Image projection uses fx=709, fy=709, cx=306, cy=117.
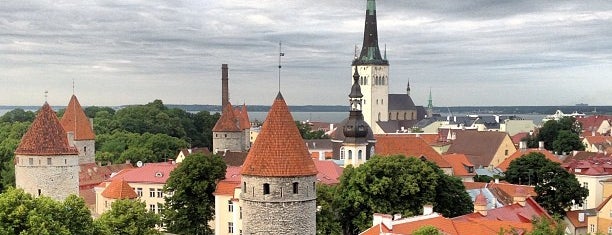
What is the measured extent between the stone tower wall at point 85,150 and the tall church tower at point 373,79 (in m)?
50.2

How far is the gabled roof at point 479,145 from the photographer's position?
72.5m

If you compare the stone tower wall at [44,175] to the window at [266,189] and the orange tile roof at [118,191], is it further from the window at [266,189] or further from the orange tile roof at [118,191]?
the window at [266,189]

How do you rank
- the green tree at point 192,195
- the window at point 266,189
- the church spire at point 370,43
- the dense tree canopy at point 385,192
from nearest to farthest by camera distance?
the window at point 266,189 → the dense tree canopy at point 385,192 → the green tree at point 192,195 → the church spire at point 370,43

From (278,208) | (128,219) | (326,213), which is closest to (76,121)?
(128,219)

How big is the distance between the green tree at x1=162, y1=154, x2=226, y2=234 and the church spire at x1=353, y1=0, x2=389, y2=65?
60159mm

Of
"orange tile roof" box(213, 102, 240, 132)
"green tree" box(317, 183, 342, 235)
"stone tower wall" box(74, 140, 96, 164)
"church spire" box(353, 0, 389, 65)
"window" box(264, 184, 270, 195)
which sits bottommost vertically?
"green tree" box(317, 183, 342, 235)

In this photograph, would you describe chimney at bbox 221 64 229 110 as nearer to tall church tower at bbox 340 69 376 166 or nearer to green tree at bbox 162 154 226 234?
tall church tower at bbox 340 69 376 166

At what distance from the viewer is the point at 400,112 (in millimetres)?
111875

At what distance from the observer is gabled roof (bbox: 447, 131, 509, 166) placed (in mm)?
72500

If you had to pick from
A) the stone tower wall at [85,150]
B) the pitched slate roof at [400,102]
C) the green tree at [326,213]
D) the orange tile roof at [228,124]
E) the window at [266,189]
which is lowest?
the green tree at [326,213]

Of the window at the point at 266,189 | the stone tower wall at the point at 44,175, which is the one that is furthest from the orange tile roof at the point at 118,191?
the window at the point at 266,189

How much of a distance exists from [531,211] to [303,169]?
17.1m

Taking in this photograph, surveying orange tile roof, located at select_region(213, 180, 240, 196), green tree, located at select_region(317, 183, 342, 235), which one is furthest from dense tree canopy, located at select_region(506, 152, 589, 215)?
orange tile roof, located at select_region(213, 180, 240, 196)

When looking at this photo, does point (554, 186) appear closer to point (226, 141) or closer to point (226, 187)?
point (226, 187)
